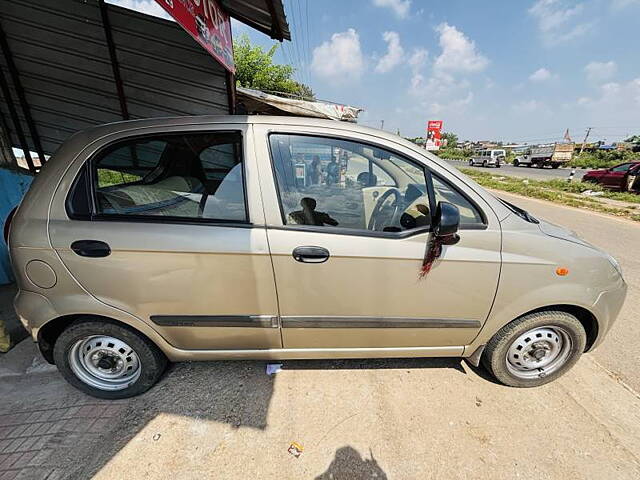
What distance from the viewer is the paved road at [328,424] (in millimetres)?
Answer: 1584

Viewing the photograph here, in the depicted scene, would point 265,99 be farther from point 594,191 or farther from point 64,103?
point 594,191

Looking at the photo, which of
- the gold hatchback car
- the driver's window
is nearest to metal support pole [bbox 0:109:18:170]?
the gold hatchback car

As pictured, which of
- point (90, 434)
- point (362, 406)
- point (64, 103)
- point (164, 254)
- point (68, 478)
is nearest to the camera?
point (68, 478)

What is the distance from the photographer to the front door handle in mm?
1613

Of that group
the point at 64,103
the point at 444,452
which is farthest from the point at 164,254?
the point at 64,103

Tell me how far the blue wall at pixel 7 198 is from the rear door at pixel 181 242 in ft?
8.04

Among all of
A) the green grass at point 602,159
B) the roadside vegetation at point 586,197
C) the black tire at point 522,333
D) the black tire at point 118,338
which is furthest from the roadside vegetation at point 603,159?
the black tire at point 118,338

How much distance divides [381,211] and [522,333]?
1307 millimetres

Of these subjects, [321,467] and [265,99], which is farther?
[265,99]

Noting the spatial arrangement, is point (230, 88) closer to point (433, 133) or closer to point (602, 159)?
point (433, 133)

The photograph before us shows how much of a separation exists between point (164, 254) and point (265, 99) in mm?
5309

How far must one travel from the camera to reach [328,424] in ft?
5.97

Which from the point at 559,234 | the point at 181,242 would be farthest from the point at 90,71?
the point at 559,234

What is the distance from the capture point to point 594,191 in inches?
469
